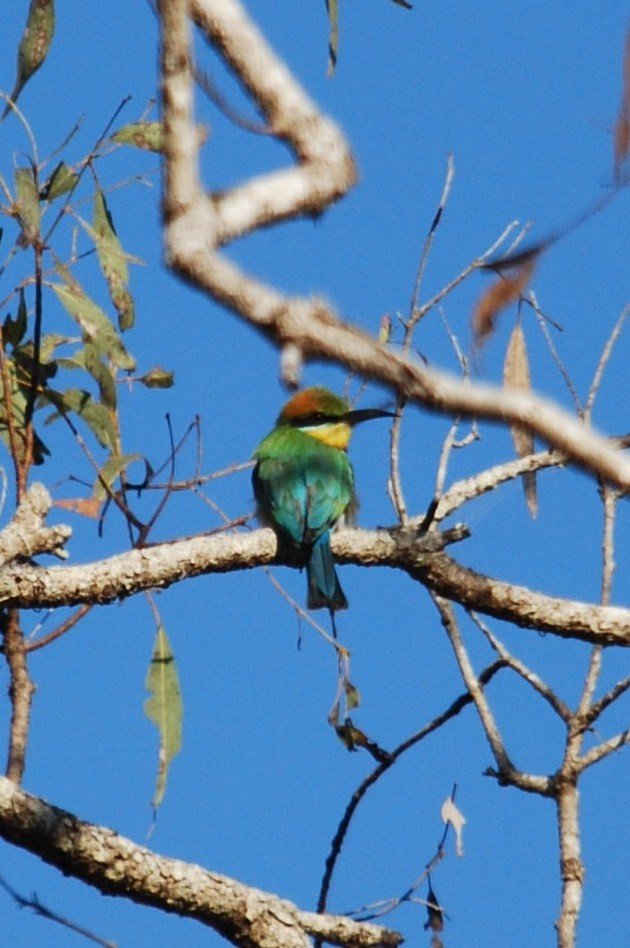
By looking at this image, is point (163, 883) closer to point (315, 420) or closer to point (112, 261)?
point (112, 261)

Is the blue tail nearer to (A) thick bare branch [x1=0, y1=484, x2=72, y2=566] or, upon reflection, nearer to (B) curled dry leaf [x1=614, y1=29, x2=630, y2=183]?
(A) thick bare branch [x1=0, y1=484, x2=72, y2=566]

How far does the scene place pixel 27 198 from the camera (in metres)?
2.85

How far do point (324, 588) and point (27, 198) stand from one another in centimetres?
121

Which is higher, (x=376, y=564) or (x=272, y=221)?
(x=376, y=564)

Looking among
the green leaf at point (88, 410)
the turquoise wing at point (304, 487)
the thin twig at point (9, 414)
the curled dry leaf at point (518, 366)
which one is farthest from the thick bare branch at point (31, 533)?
the turquoise wing at point (304, 487)

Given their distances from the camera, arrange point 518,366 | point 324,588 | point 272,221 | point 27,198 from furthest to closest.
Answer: point 324,588 < point 27,198 < point 518,366 < point 272,221

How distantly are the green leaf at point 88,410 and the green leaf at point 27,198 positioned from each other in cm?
47

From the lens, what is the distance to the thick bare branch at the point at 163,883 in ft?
8.07

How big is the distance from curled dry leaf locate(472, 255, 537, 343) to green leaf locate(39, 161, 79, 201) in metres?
2.04

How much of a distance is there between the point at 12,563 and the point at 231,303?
5.73ft

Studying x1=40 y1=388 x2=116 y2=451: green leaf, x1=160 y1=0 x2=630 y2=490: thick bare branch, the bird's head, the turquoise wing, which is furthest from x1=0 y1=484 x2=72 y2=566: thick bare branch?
the bird's head

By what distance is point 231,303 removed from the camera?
1.03 meters

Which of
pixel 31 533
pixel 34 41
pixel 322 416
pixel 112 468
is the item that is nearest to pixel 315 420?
pixel 322 416

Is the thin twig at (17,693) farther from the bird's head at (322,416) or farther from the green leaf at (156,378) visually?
the bird's head at (322,416)
